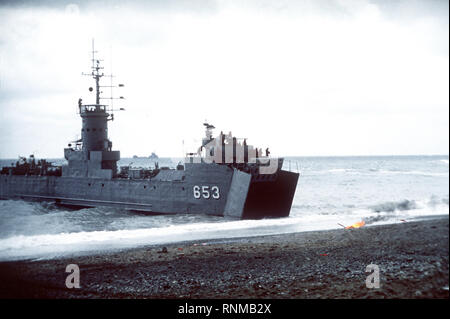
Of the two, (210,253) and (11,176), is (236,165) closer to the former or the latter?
(210,253)

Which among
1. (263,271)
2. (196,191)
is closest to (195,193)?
(196,191)

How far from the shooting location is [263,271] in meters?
8.96

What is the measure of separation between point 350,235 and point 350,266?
16.3ft

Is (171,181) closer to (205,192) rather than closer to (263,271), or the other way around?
(205,192)

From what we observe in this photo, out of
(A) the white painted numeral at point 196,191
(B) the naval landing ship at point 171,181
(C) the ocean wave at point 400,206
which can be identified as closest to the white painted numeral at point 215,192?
(B) the naval landing ship at point 171,181

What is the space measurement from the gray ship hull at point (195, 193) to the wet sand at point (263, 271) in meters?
7.22

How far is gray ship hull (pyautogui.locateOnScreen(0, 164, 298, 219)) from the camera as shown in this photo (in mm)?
19719

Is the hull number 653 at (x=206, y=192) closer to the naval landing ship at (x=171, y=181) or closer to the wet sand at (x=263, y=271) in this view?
the naval landing ship at (x=171, y=181)

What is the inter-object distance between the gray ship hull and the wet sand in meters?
7.22

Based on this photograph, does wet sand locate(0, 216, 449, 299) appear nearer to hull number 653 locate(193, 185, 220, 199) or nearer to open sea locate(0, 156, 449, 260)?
open sea locate(0, 156, 449, 260)

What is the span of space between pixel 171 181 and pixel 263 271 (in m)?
14.4

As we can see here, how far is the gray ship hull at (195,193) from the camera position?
776 inches

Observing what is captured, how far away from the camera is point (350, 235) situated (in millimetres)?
13422
